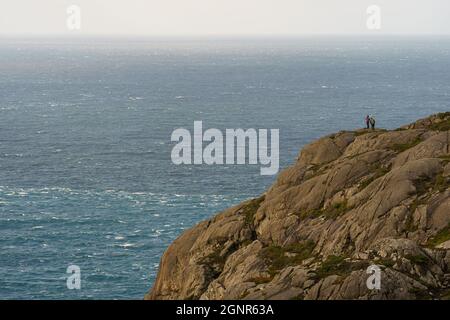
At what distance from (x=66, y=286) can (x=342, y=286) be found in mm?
56181

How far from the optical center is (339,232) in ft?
165

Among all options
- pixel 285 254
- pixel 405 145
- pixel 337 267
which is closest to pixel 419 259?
pixel 337 267

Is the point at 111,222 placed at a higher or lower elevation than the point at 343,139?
lower

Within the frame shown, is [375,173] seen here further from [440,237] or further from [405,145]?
[440,237]

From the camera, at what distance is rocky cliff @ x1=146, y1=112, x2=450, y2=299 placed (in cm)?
4091

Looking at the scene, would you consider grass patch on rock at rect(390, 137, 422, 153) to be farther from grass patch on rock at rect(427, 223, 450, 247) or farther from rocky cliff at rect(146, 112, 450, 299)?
grass patch on rock at rect(427, 223, 450, 247)

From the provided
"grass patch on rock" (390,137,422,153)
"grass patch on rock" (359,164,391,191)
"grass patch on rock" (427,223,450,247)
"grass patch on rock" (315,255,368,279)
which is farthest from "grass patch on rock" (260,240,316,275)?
"grass patch on rock" (390,137,422,153)

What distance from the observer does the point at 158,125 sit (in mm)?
197000

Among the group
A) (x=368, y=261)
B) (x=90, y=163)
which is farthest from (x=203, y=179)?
(x=368, y=261)

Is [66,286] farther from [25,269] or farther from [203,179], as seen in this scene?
[203,179]

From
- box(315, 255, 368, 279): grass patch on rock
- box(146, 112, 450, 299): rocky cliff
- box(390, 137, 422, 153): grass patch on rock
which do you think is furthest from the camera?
box(390, 137, 422, 153): grass patch on rock

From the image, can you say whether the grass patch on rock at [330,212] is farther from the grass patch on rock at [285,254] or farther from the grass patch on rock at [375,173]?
the grass patch on rock at [285,254]

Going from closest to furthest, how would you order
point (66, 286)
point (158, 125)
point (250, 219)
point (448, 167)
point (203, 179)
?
point (448, 167), point (250, 219), point (66, 286), point (203, 179), point (158, 125)
